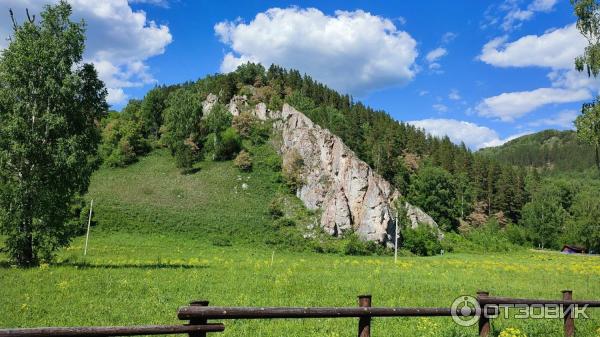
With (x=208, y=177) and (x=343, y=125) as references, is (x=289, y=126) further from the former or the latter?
(x=208, y=177)

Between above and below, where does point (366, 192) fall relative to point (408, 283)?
above

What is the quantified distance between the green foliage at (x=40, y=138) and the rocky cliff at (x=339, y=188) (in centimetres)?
4834

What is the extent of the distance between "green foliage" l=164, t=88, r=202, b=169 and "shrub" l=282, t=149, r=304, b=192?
1970 cm

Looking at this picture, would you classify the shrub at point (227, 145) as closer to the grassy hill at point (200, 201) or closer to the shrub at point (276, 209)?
the grassy hill at point (200, 201)

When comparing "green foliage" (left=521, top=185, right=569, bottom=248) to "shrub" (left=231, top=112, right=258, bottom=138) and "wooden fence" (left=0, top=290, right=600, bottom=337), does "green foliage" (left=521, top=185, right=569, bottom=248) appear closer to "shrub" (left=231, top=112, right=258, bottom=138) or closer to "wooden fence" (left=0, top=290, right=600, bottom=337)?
"shrub" (left=231, top=112, right=258, bottom=138)

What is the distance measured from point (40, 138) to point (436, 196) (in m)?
80.2

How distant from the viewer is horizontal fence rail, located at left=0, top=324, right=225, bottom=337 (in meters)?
4.76

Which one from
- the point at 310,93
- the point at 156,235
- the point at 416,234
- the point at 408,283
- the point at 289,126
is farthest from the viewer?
the point at 310,93

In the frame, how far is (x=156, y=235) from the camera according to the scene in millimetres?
59500

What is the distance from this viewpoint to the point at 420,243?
71.9m

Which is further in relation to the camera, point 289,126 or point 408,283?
point 289,126

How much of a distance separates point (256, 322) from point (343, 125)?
91674 millimetres

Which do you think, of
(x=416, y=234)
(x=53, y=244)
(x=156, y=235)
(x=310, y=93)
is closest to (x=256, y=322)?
(x=53, y=244)
